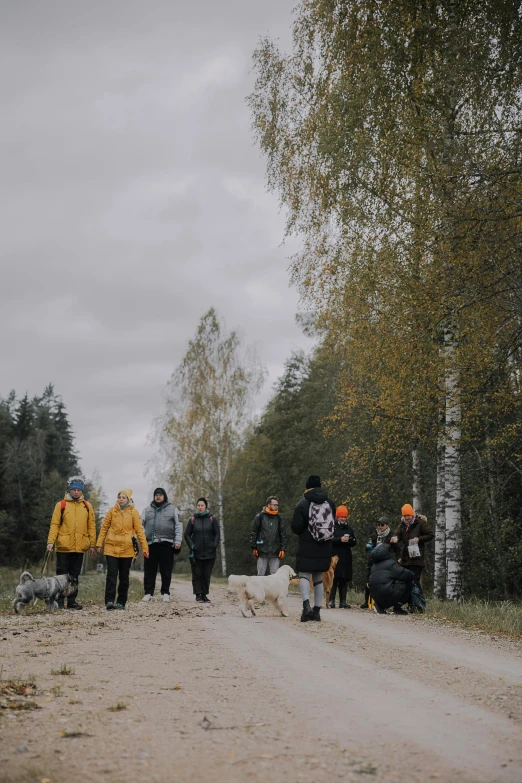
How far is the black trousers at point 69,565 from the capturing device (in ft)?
45.0

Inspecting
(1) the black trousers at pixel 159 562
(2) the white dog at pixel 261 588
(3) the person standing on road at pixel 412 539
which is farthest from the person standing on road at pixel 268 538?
(2) the white dog at pixel 261 588

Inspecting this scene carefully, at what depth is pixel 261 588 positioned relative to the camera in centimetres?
1209

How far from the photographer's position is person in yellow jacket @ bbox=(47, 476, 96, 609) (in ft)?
44.4

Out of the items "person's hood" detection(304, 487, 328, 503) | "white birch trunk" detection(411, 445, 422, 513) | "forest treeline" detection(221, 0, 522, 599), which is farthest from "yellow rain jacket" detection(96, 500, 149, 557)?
"white birch trunk" detection(411, 445, 422, 513)

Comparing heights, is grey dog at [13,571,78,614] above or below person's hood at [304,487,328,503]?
below

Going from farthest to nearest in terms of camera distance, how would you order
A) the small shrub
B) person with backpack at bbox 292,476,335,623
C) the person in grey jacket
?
the person in grey jacket, person with backpack at bbox 292,476,335,623, the small shrub

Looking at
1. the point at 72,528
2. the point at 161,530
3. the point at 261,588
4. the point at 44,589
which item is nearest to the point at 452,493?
the point at 261,588

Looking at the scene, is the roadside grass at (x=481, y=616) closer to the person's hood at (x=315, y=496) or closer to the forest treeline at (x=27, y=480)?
the person's hood at (x=315, y=496)

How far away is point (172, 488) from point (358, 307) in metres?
29.1

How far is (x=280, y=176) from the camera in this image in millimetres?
19109

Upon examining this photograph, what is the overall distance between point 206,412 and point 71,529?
90.4 ft

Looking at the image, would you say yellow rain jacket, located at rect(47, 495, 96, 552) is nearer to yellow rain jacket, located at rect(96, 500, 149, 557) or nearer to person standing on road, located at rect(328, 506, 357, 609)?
yellow rain jacket, located at rect(96, 500, 149, 557)

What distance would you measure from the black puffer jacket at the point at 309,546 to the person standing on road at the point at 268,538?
3769mm

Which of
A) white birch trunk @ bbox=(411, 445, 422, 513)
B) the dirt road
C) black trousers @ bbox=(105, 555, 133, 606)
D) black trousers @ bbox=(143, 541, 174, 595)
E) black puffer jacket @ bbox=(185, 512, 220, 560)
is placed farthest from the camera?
white birch trunk @ bbox=(411, 445, 422, 513)
